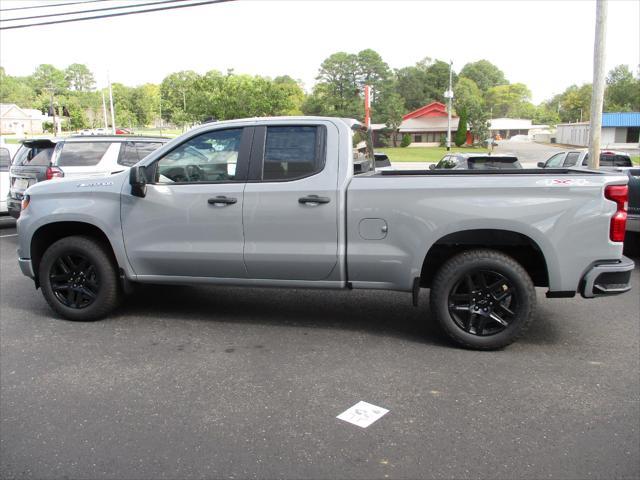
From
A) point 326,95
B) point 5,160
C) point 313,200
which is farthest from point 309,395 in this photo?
point 326,95

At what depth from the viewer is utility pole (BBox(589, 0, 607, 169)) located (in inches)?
452

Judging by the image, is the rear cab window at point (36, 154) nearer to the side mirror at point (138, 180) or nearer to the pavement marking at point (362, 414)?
the side mirror at point (138, 180)

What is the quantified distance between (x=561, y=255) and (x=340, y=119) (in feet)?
7.31

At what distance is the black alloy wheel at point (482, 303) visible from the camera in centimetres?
481

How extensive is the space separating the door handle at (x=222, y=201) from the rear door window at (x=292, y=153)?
13.6 inches

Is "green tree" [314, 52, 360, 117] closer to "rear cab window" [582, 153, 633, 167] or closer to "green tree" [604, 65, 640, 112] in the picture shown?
"green tree" [604, 65, 640, 112]

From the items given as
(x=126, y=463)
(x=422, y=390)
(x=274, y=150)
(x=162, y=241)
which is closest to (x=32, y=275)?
(x=162, y=241)

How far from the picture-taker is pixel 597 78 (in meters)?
11.8

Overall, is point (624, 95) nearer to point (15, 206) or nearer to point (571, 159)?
point (571, 159)

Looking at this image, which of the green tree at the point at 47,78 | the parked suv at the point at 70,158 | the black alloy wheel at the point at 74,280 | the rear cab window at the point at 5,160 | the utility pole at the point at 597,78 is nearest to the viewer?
Answer: the black alloy wheel at the point at 74,280

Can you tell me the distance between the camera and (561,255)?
Result: 4629 mm

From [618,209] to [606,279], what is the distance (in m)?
0.56

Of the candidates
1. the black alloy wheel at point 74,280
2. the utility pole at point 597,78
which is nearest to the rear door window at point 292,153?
the black alloy wheel at point 74,280

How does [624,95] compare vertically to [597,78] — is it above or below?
above
